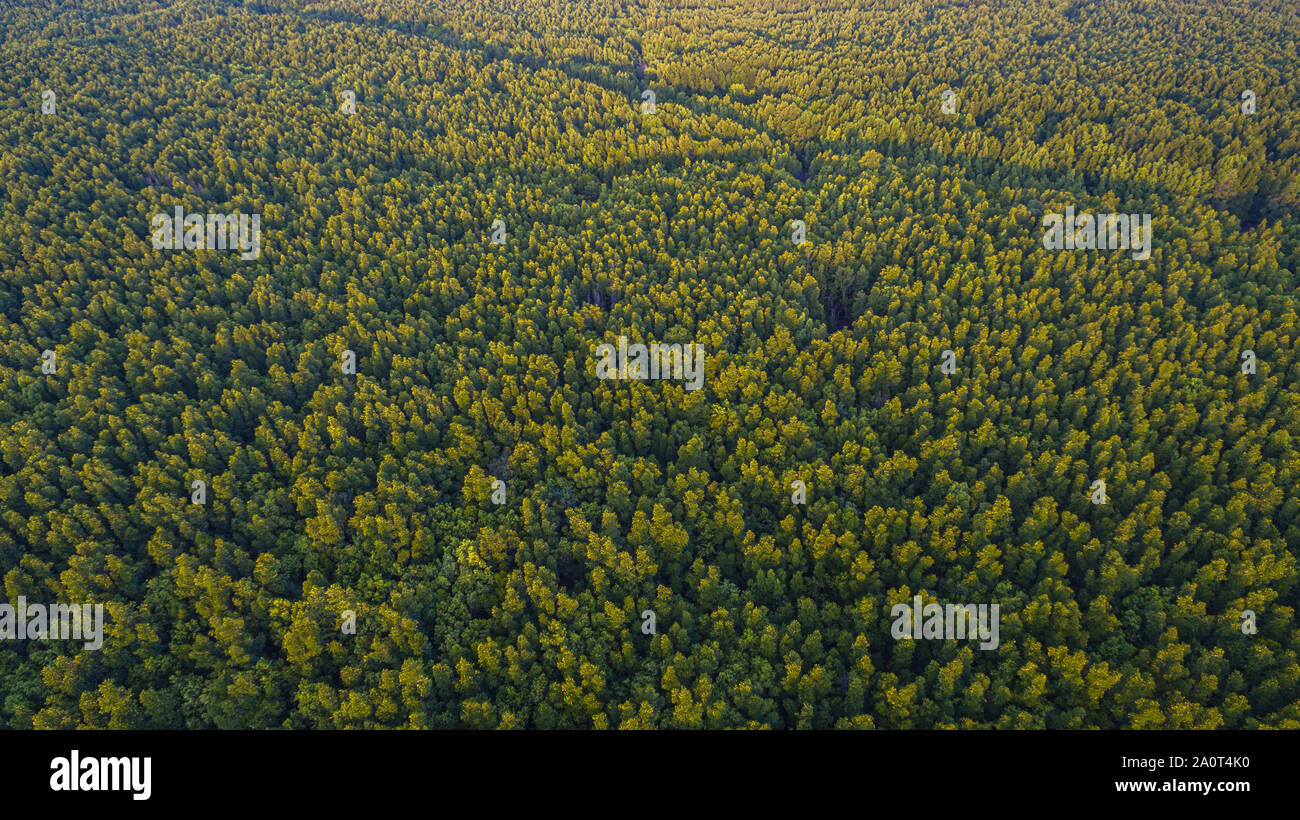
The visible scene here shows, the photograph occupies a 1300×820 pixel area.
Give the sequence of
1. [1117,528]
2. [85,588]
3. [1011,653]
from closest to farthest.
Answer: [1011,653], [85,588], [1117,528]

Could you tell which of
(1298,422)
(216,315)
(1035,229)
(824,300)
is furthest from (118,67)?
(1298,422)

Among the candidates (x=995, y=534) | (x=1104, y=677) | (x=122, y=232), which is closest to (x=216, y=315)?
(x=122, y=232)

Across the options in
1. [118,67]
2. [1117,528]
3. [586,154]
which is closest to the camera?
[1117,528]

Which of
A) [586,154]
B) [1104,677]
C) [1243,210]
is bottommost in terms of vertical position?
[1104,677]

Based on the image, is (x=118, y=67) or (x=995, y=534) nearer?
(x=995, y=534)

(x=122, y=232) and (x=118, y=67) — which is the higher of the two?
(x=118, y=67)

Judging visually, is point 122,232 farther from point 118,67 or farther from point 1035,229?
point 1035,229
